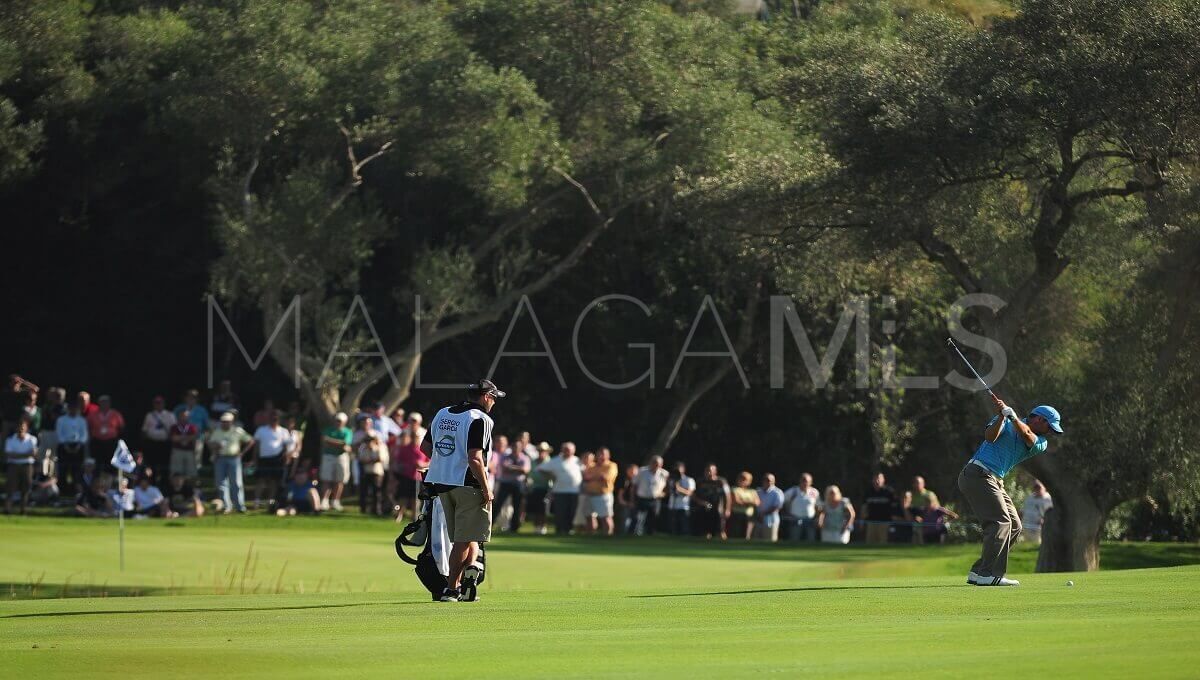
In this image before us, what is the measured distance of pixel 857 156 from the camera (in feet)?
78.9

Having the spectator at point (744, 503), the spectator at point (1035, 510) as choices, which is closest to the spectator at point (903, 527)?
the spectator at point (1035, 510)

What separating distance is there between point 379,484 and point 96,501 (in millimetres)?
4867

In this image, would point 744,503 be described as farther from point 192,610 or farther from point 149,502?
point 192,610

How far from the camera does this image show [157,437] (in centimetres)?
3047

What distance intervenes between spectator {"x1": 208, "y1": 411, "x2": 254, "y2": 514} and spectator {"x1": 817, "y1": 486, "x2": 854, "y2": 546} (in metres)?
10.2

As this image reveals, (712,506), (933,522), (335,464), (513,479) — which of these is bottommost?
(933,522)

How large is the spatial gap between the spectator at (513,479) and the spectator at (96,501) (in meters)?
6.49

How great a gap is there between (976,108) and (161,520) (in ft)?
47.6

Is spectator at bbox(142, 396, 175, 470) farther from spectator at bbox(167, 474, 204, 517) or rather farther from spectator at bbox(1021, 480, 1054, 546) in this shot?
spectator at bbox(1021, 480, 1054, 546)

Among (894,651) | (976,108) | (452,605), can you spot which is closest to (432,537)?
(452,605)

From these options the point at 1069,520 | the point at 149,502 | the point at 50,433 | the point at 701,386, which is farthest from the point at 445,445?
the point at 701,386

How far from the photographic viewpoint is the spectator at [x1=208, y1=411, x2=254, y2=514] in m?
28.3

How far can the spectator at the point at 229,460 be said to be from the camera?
28.3 meters

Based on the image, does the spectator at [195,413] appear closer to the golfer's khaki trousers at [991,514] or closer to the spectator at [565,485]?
the spectator at [565,485]
